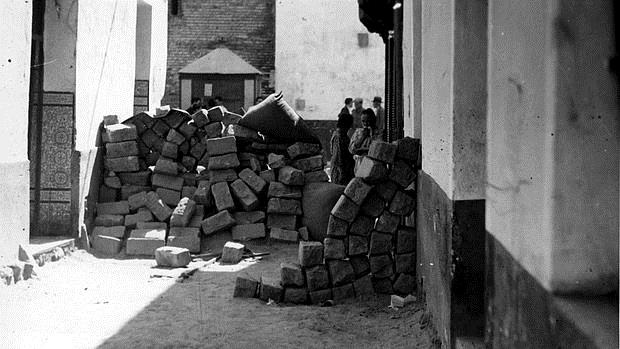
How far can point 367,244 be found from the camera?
580 centimetres

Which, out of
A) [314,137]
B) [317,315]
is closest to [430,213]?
[317,315]

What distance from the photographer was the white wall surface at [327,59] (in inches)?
799

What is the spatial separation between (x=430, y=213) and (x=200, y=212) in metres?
4.80

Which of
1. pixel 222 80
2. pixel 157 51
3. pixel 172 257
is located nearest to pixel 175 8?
pixel 222 80

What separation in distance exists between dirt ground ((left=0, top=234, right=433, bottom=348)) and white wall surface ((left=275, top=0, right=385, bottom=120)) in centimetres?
1392

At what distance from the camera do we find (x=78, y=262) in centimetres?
761

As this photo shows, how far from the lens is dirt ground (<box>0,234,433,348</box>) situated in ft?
15.6

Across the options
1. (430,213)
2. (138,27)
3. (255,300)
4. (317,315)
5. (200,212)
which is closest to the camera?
(430,213)

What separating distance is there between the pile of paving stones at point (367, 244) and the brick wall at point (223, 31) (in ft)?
48.2

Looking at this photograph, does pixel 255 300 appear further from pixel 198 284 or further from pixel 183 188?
pixel 183 188

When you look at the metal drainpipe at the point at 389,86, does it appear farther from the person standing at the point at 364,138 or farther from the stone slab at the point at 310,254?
the stone slab at the point at 310,254

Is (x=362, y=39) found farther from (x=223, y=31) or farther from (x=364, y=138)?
(x=364, y=138)

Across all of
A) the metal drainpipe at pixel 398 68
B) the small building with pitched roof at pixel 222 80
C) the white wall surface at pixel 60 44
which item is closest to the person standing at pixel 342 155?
the metal drainpipe at pixel 398 68

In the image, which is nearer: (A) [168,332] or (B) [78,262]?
Answer: (A) [168,332]
